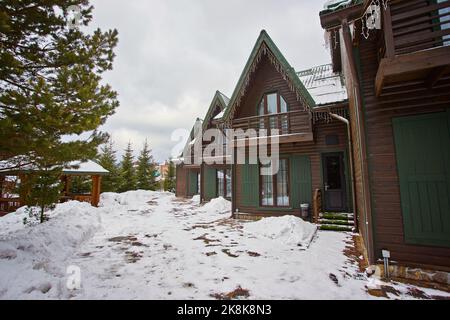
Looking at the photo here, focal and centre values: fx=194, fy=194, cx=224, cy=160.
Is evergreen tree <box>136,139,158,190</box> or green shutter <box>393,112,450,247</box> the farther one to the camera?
evergreen tree <box>136,139,158,190</box>

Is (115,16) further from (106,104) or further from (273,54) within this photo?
(273,54)

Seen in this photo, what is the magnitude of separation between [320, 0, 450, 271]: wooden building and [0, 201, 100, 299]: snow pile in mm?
5939

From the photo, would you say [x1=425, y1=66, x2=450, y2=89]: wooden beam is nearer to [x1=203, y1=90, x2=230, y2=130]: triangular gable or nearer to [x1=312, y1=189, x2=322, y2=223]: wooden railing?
[x1=312, y1=189, x2=322, y2=223]: wooden railing

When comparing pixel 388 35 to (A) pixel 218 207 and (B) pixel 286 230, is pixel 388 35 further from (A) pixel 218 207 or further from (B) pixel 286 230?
(A) pixel 218 207

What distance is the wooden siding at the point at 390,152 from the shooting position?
12.3ft

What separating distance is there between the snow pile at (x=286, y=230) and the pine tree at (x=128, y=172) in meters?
17.3

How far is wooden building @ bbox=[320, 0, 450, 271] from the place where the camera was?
347 centimetres

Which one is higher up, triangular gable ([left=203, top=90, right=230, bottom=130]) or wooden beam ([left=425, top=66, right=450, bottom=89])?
triangular gable ([left=203, top=90, right=230, bottom=130])

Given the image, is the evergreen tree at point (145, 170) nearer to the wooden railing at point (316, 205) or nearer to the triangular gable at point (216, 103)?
the triangular gable at point (216, 103)

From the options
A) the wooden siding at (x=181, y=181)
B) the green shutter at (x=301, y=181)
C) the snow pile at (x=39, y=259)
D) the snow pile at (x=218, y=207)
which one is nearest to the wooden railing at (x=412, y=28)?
the green shutter at (x=301, y=181)

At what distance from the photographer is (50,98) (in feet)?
11.9

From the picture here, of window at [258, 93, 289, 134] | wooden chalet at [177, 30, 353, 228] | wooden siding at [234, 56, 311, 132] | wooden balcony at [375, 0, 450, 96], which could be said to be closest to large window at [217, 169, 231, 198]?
wooden chalet at [177, 30, 353, 228]

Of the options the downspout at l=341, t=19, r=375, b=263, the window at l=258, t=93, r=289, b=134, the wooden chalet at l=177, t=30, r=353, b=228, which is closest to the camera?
the downspout at l=341, t=19, r=375, b=263
